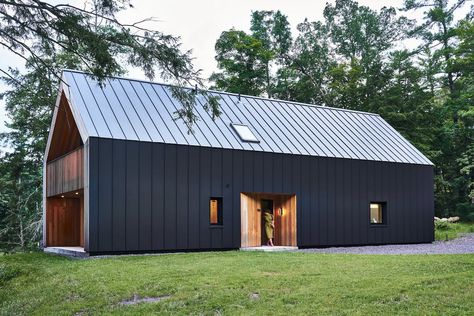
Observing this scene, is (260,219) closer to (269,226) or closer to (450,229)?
(269,226)

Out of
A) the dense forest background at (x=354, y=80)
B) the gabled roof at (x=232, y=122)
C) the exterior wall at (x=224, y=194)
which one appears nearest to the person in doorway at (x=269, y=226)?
the exterior wall at (x=224, y=194)

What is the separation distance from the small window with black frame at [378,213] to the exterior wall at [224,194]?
0.67ft

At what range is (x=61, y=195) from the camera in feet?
55.7

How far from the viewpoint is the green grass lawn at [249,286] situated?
6227 mm

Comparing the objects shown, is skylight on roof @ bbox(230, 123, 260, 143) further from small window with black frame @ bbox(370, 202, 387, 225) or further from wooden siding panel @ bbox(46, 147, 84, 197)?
small window with black frame @ bbox(370, 202, 387, 225)

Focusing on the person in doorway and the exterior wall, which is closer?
the exterior wall

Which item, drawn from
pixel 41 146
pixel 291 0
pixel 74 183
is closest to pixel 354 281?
pixel 74 183

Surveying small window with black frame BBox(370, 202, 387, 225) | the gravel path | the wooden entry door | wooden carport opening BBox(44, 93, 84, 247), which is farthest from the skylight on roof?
the wooden entry door

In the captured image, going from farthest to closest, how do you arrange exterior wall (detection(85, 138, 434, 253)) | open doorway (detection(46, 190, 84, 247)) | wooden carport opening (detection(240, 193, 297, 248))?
open doorway (detection(46, 190, 84, 247))
wooden carport opening (detection(240, 193, 297, 248))
exterior wall (detection(85, 138, 434, 253))

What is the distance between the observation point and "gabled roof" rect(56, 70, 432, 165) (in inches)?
555

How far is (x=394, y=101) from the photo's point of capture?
29.0 meters

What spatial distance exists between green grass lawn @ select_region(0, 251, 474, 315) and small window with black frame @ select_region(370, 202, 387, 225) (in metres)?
7.40

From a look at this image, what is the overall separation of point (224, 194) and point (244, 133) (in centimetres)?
221

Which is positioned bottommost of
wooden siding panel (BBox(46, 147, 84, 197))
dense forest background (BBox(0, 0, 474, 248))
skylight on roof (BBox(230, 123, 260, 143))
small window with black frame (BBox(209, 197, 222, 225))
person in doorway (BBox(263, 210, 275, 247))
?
person in doorway (BBox(263, 210, 275, 247))
